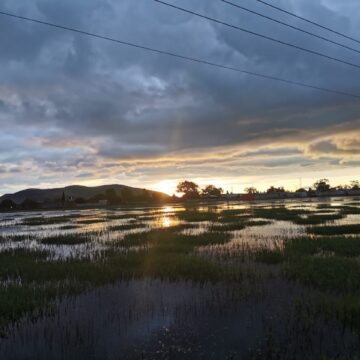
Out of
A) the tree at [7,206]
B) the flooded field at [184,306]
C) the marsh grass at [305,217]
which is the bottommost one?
the flooded field at [184,306]

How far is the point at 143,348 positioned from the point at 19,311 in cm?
355

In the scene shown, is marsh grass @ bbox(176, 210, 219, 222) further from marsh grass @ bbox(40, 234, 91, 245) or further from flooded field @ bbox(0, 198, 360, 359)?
flooded field @ bbox(0, 198, 360, 359)

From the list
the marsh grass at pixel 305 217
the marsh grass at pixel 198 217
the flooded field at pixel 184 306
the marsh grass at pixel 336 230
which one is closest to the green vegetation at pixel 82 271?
the flooded field at pixel 184 306

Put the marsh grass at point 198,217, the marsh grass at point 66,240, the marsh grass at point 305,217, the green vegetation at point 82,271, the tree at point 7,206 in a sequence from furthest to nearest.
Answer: the tree at point 7,206
the marsh grass at point 198,217
the marsh grass at point 305,217
the marsh grass at point 66,240
the green vegetation at point 82,271

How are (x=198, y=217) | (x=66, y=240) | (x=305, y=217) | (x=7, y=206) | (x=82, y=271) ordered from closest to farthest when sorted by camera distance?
(x=82, y=271) < (x=66, y=240) < (x=305, y=217) < (x=198, y=217) < (x=7, y=206)

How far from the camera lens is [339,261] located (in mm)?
13117

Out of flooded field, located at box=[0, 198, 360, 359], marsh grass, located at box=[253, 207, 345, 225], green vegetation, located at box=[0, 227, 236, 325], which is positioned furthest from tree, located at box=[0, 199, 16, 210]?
flooded field, located at box=[0, 198, 360, 359]

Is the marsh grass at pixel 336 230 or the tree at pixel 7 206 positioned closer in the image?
the marsh grass at pixel 336 230

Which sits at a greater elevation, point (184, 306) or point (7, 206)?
point (7, 206)

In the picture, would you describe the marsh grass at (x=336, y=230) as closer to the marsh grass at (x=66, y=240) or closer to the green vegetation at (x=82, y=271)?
the green vegetation at (x=82, y=271)

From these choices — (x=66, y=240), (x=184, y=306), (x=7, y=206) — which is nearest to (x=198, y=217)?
(x=66, y=240)

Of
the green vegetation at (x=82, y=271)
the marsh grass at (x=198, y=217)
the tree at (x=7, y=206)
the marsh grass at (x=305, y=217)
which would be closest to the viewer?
the green vegetation at (x=82, y=271)

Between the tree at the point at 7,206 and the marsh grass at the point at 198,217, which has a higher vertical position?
the tree at the point at 7,206

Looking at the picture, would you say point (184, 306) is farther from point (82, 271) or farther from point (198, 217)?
point (198, 217)
